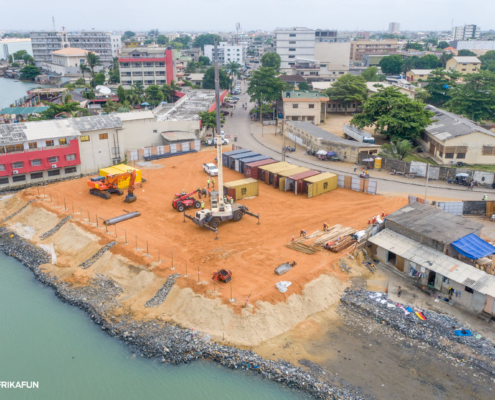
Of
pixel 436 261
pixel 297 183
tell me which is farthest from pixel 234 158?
pixel 436 261

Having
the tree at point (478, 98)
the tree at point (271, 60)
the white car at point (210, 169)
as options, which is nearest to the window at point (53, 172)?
the white car at point (210, 169)

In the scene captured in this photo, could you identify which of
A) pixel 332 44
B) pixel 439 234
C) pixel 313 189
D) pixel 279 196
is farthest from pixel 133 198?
pixel 332 44

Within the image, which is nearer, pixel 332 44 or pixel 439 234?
pixel 439 234

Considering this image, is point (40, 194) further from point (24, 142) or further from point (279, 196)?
point (279, 196)

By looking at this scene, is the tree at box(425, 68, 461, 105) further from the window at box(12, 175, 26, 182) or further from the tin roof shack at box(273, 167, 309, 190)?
the window at box(12, 175, 26, 182)

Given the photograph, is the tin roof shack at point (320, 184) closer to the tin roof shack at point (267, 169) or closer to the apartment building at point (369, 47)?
the tin roof shack at point (267, 169)

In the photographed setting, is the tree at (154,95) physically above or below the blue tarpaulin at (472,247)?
above

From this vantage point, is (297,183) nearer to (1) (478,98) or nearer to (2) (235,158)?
(2) (235,158)

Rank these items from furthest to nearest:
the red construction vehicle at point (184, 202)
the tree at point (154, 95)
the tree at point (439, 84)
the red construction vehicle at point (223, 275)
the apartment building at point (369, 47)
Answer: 1. the apartment building at point (369, 47)
2. the tree at point (154, 95)
3. the tree at point (439, 84)
4. the red construction vehicle at point (184, 202)
5. the red construction vehicle at point (223, 275)
